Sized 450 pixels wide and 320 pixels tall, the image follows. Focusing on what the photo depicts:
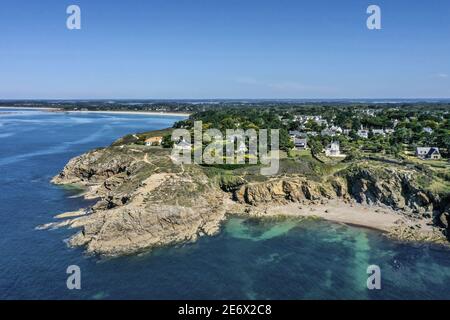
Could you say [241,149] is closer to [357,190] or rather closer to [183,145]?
[183,145]

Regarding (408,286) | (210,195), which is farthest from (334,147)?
(408,286)

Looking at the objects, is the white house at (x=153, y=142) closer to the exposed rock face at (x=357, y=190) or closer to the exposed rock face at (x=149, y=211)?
the exposed rock face at (x=149, y=211)

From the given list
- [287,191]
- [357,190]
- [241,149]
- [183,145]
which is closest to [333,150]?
[241,149]

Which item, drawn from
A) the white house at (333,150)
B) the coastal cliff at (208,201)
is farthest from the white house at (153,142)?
the white house at (333,150)

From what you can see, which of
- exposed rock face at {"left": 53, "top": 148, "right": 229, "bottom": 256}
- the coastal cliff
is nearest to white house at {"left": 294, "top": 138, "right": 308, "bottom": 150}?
the coastal cliff

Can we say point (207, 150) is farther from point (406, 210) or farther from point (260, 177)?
point (406, 210)
